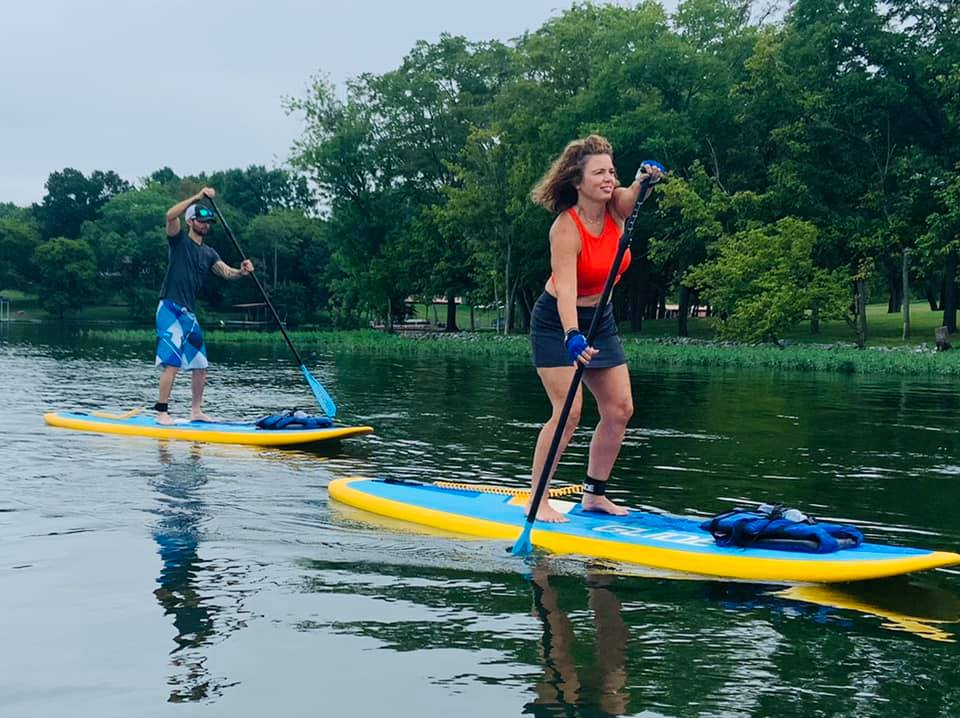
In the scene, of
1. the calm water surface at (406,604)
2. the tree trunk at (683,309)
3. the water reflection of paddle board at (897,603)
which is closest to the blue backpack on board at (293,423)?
the calm water surface at (406,604)

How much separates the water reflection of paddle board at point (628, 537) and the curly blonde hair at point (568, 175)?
213 cm

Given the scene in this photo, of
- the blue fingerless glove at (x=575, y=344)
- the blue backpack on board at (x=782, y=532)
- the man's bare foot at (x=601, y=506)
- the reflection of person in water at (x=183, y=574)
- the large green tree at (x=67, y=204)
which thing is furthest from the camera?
the large green tree at (x=67, y=204)

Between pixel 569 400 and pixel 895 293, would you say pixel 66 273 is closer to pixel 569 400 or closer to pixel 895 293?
pixel 895 293

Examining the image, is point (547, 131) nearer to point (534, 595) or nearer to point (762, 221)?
point (762, 221)

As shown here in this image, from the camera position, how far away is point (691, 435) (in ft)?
45.3

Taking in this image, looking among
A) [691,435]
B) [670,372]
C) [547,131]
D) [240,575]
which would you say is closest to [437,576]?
[240,575]

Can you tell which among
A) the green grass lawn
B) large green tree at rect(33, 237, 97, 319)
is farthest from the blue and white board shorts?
large green tree at rect(33, 237, 97, 319)

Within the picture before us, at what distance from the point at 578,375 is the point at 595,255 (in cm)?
85

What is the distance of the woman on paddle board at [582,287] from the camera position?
6.79 m

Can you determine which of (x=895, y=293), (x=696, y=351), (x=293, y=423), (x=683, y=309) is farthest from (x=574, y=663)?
(x=895, y=293)

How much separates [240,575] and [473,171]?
162ft

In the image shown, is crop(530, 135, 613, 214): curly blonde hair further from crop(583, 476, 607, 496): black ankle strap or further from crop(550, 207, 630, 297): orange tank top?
crop(583, 476, 607, 496): black ankle strap

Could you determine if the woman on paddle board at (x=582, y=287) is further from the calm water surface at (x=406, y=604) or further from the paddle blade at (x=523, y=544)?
the calm water surface at (x=406, y=604)

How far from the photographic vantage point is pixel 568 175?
6.95 meters
